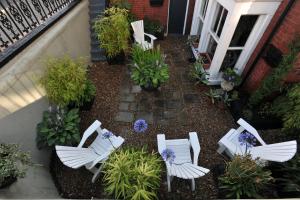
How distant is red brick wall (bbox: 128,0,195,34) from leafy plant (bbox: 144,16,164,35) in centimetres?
23

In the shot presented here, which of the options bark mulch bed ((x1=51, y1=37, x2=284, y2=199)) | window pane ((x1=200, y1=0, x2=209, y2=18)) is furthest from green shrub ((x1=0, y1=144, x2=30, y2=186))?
window pane ((x1=200, y1=0, x2=209, y2=18))

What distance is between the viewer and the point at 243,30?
4051 mm

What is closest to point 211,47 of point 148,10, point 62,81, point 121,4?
point 148,10

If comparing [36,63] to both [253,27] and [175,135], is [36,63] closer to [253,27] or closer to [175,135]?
[175,135]

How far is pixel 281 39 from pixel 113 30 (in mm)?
3330

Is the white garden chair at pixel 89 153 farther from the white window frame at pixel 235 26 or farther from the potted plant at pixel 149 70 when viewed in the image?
the white window frame at pixel 235 26

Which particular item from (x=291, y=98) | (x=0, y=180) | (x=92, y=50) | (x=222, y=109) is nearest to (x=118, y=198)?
(x=0, y=180)

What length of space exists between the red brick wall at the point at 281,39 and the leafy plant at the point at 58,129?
355 cm

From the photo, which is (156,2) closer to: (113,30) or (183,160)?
(113,30)

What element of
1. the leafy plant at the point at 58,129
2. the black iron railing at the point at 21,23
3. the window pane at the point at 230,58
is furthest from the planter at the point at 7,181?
the window pane at the point at 230,58

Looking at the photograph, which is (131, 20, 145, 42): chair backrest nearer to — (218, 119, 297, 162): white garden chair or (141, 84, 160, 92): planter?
(141, 84, 160, 92): planter

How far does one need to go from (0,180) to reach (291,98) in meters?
4.25

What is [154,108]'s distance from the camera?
430cm

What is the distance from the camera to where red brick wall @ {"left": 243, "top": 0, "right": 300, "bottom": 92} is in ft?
10.4
